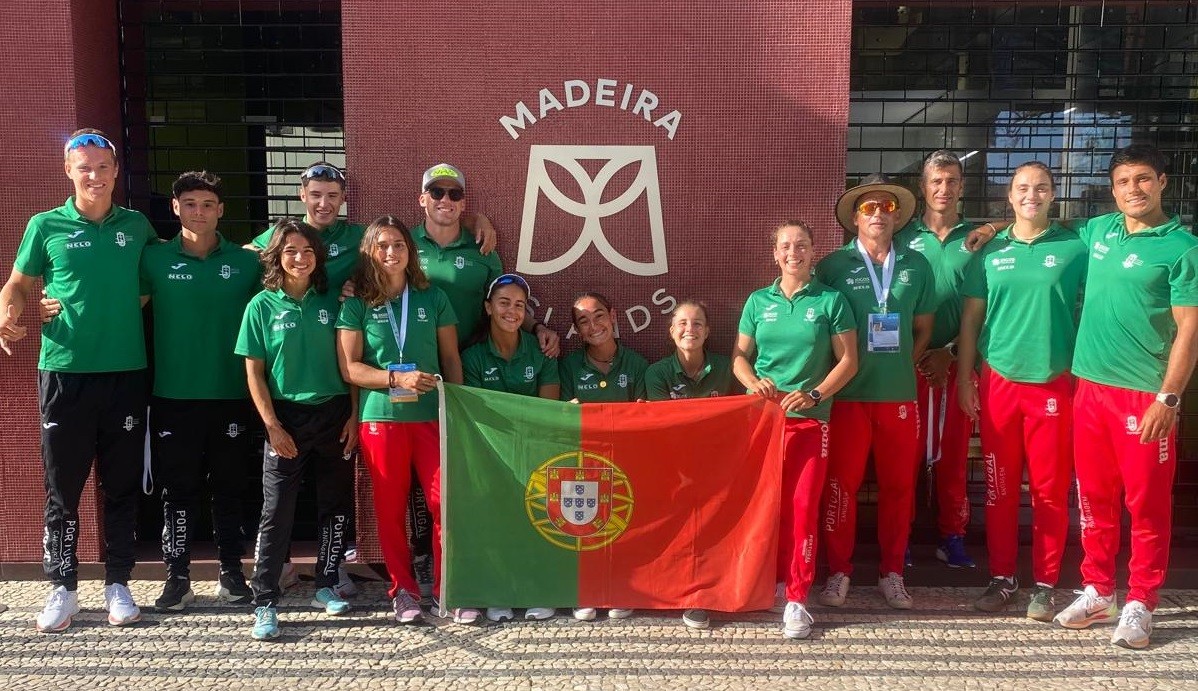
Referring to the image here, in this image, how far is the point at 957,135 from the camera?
5469 millimetres

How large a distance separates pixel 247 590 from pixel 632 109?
3029 mm

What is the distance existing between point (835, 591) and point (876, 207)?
5.90ft

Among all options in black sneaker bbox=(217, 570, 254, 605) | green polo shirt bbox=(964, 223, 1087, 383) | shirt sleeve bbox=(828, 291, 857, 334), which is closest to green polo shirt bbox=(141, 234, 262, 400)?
black sneaker bbox=(217, 570, 254, 605)

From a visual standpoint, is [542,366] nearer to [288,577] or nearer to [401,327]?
[401,327]

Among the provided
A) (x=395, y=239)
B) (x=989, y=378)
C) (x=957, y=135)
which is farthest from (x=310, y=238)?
(x=957, y=135)

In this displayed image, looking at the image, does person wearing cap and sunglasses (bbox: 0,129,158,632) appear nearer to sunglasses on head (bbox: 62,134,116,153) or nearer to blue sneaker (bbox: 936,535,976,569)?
sunglasses on head (bbox: 62,134,116,153)

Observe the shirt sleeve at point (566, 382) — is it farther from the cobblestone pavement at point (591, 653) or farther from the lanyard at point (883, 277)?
the lanyard at point (883, 277)

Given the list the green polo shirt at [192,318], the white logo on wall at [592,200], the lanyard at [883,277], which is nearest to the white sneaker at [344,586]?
the green polo shirt at [192,318]

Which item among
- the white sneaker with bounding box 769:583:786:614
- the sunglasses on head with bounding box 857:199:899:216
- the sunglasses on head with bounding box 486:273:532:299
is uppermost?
the sunglasses on head with bounding box 857:199:899:216

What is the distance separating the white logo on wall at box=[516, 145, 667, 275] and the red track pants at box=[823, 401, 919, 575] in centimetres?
126

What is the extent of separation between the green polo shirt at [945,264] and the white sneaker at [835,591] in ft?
4.06

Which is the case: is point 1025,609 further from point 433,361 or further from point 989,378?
point 433,361

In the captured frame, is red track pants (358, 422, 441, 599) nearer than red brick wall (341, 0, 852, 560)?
Yes

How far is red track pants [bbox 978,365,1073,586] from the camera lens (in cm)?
383
